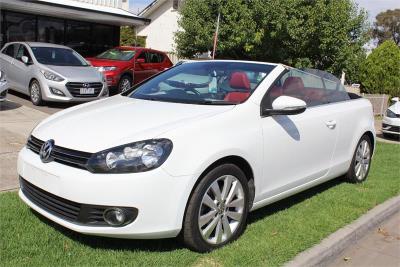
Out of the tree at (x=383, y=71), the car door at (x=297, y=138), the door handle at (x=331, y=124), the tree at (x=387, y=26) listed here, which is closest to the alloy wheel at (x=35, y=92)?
the car door at (x=297, y=138)

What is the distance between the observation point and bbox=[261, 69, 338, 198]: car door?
4.40 metres

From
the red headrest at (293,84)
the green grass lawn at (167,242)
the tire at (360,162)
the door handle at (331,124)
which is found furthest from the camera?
the tire at (360,162)

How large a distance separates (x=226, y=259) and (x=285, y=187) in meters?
1.23

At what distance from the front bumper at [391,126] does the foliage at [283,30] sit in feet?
15.3

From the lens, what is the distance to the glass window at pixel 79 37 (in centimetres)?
1730

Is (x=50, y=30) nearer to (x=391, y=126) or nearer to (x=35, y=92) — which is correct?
(x=35, y=92)

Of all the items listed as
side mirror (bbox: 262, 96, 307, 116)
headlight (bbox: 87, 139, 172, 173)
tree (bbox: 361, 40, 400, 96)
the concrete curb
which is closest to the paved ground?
the concrete curb

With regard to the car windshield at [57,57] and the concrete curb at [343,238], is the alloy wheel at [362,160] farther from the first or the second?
the car windshield at [57,57]

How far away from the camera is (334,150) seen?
217 inches

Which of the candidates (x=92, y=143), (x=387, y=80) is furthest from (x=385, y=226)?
(x=387, y=80)

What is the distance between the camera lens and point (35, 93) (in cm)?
1141

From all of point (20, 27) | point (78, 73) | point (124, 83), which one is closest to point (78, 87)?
point (78, 73)

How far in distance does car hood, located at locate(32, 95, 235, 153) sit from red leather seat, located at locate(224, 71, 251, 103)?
10.1 inches

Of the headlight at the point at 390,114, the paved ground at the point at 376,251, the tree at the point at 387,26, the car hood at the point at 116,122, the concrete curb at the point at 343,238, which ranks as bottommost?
the paved ground at the point at 376,251
